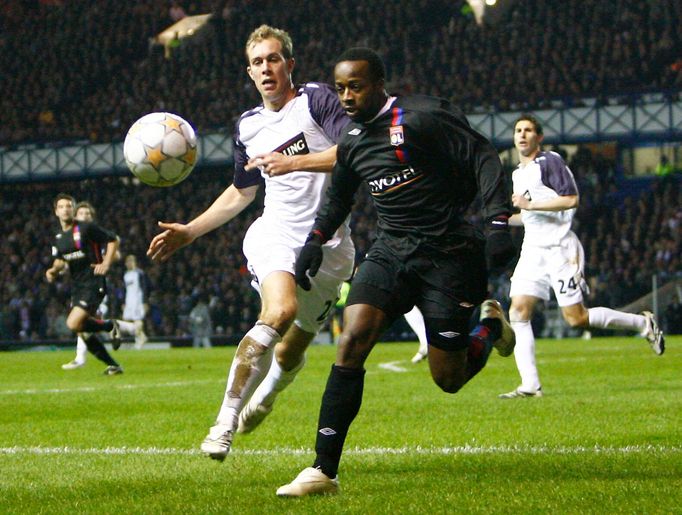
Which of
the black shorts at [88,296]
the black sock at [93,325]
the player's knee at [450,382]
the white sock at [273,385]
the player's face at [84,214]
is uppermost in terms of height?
the player's face at [84,214]

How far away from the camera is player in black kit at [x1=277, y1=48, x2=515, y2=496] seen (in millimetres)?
5250

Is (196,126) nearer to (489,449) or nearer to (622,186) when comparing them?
(622,186)

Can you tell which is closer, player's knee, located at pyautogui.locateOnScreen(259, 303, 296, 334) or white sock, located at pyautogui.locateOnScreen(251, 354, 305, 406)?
player's knee, located at pyautogui.locateOnScreen(259, 303, 296, 334)

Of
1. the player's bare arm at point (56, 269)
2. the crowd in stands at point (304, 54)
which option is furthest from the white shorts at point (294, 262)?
the crowd in stands at point (304, 54)

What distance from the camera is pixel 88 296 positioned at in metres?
15.6

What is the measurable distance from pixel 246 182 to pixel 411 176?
1723 millimetres

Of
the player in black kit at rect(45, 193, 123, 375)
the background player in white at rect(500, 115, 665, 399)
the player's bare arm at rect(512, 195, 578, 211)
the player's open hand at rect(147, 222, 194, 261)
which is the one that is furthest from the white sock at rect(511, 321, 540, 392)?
the player in black kit at rect(45, 193, 123, 375)

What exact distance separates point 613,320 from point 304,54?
2986 centimetres

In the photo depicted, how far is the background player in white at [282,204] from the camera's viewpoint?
21.1 feet

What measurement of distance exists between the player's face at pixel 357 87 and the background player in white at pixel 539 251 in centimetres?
505

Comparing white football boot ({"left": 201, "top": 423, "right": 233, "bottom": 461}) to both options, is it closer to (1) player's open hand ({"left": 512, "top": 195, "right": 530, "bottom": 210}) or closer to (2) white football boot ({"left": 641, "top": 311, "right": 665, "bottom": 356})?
(1) player's open hand ({"left": 512, "top": 195, "right": 530, "bottom": 210})

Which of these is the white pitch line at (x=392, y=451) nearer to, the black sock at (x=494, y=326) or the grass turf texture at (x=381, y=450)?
the grass turf texture at (x=381, y=450)

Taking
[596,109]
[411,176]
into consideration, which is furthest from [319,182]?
[596,109]

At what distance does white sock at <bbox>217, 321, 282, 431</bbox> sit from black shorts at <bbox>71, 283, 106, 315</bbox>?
10130 mm
